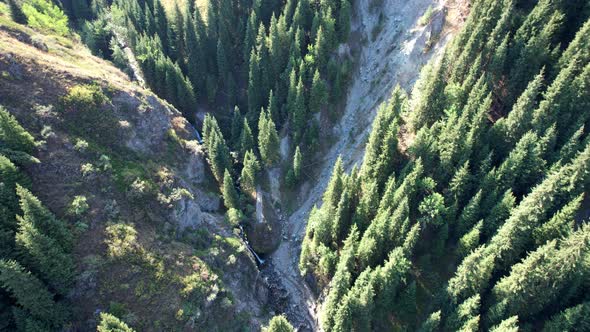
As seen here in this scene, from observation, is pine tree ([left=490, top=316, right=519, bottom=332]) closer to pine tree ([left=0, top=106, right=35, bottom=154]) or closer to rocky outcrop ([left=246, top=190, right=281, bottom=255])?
rocky outcrop ([left=246, top=190, right=281, bottom=255])

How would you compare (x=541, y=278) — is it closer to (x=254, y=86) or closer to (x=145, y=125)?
(x=254, y=86)

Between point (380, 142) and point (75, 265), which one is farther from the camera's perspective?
point (380, 142)

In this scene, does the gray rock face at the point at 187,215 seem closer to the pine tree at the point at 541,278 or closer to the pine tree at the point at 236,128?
the pine tree at the point at 236,128

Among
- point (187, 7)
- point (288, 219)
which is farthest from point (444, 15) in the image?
point (187, 7)

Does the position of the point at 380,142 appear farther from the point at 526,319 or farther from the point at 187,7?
the point at 187,7

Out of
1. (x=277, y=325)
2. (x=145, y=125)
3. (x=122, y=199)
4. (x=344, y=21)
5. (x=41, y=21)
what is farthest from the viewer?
(x=41, y=21)

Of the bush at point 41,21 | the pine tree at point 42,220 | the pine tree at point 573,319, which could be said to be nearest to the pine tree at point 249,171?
the pine tree at point 42,220

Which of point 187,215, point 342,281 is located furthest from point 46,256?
point 342,281
